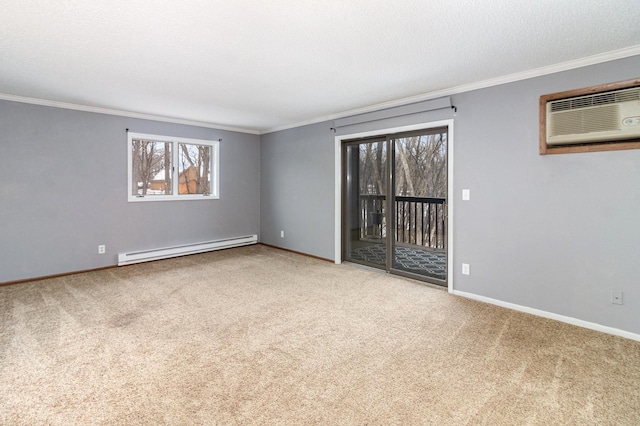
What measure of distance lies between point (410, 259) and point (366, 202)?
1138 mm

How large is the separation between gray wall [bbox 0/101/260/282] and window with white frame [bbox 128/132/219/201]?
0.42 feet

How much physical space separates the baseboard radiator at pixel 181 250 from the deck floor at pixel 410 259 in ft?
7.88

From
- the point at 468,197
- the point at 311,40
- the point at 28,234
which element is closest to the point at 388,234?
the point at 468,197

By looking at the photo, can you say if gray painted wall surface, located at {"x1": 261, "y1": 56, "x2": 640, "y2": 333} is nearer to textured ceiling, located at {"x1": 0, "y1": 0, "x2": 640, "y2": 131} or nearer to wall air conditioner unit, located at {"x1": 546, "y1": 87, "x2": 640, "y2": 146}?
wall air conditioner unit, located at {"x1": 546, "y1": 87, "x2": 640, "y2": 146}

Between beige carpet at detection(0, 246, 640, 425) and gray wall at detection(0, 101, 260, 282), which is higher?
gray wall at detection(0, 101, 260, 282)

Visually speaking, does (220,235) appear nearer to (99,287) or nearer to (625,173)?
(99,287)

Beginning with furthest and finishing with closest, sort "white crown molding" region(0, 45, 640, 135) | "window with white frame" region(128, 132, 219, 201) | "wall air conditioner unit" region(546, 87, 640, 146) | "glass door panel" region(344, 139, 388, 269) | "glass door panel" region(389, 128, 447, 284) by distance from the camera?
"window with white frame" region(128, 132, 219, 201) < "glass door panel" region(344, 139, 388, 269) < "glass door panel" region(389, 128, 447, 284) < "white crown molding" region(0, 45, 640, 135) < "wall air conditioner unit" region(546, 87, 640, 146)

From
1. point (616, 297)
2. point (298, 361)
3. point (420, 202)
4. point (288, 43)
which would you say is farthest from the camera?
point (420, 202)

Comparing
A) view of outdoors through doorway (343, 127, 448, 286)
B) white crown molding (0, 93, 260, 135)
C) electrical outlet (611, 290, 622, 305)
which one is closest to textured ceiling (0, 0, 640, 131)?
white crown molding (0, 93, 260, 135)

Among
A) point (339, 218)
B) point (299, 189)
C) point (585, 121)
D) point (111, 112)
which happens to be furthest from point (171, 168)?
point (585, 121)

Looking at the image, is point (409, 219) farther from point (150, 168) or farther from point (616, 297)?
point (150, 168)

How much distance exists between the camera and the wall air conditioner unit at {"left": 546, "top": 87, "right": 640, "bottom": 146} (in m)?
2.54

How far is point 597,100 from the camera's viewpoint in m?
2.69

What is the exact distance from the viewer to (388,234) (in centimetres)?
441
